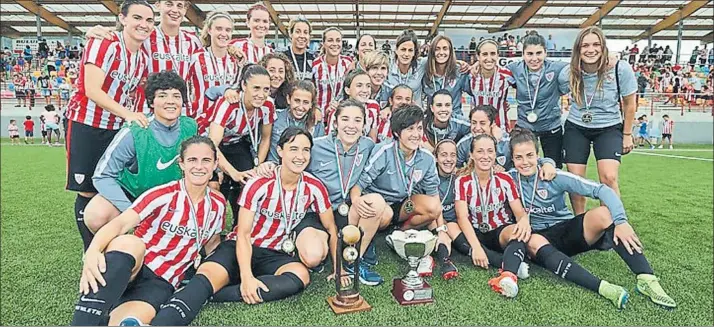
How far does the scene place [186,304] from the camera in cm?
227

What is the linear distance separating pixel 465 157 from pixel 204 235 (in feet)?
6.47

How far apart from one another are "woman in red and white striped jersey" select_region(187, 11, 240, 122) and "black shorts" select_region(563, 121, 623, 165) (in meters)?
2.49

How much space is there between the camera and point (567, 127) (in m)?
3.81

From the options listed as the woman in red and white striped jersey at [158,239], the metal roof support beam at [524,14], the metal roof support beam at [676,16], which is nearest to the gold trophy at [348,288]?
the woman in red and white striped jersey at [158,239]

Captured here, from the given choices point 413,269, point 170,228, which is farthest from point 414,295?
point 170,228

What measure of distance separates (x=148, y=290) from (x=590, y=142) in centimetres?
303

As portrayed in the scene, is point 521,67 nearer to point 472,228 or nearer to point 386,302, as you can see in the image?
point 472,228

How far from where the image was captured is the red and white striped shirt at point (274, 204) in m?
2.75

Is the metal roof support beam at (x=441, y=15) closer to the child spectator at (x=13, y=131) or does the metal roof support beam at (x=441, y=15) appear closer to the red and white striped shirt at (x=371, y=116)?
the child spectator at (x=13, y=131)

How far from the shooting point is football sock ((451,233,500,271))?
10.3 ft

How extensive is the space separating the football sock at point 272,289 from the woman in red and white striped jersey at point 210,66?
1.42 meters

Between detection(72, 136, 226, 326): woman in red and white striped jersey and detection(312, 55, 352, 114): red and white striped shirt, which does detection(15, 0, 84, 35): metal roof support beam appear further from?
detection(72, 136, 226, 326): woman in red and white striped jersey

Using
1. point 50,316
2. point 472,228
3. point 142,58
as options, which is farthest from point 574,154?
point 50,316

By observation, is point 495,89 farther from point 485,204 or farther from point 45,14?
point 45,14
